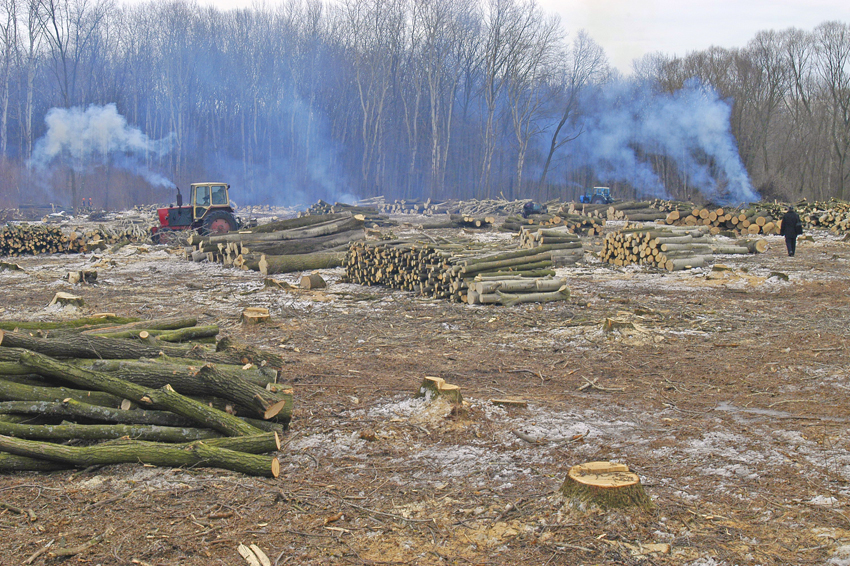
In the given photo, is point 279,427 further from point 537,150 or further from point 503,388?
point 537,150

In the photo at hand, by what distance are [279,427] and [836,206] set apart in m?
27.9

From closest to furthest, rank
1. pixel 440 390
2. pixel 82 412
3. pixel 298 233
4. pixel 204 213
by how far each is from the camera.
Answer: pixel 82 412 < pixel 440 390 < pixel 298 233 < pixel 204 213

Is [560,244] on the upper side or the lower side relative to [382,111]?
lower

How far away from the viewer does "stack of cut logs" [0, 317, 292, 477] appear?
4.18m

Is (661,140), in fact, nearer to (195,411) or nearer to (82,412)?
(195,411)

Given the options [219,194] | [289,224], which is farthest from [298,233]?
[219,194]

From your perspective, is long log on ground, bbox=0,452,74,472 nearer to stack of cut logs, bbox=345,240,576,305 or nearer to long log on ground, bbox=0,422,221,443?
long log on ground, bbox=0,422,221,443

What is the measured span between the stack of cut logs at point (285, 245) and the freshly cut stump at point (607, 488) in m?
12.8

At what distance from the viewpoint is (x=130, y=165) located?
161 feet

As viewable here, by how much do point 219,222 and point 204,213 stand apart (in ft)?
2.77

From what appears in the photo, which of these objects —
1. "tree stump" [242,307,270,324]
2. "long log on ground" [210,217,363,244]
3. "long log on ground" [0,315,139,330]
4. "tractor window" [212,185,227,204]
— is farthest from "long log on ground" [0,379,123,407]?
"tractor window" [212,185,227,204]

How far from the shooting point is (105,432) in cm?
446

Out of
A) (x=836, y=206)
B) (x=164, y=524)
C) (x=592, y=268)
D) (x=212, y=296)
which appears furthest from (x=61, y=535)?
(x=836, y=206)

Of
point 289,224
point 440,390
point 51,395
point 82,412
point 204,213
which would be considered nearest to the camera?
point 82,412
